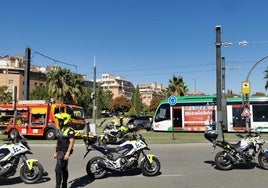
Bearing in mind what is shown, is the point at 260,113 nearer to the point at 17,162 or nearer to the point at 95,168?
the point at 95,168

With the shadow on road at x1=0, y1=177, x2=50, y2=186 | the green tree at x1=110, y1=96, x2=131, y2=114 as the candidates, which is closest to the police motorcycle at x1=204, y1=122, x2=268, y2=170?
the shadow on road at x1=0, y1=177, x2=50, y2=186

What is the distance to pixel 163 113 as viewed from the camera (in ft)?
113

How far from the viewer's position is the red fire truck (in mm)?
24844

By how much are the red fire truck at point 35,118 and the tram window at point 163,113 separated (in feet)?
32.7

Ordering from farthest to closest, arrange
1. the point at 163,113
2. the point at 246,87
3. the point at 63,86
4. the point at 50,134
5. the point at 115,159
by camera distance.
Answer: the point at 63,86 → the point at 163,113 → the point at 246,87 → the point at 50,134 → the point at 115,159

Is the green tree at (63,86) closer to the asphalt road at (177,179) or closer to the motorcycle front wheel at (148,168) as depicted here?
the asphalt road at (177,179)

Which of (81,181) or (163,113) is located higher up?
(163,113)

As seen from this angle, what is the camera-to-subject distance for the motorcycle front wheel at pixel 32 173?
29.5ft

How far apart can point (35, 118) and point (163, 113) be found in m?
13.2

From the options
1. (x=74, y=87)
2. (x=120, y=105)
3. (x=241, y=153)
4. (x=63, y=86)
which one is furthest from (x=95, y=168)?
(x=120, y=105)

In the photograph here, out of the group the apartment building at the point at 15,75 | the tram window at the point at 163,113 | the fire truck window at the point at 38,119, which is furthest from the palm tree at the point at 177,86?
the apartment building at the point at 15,75

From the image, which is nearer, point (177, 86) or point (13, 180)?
point (13, 180)

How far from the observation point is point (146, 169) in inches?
392

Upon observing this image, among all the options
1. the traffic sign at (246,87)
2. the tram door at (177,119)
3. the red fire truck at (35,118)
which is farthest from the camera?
the tram door at (177,119)
